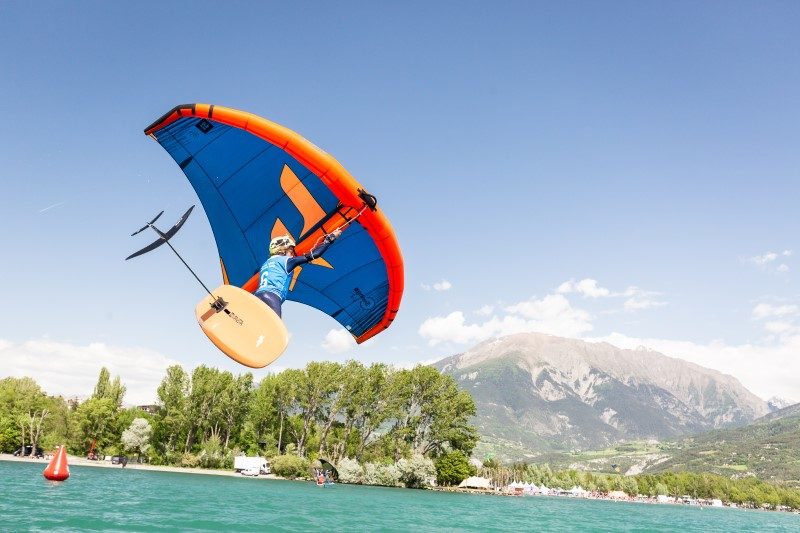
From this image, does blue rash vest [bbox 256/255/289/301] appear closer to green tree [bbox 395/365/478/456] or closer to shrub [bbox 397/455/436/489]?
shrub [bbox 397/455/436/489]

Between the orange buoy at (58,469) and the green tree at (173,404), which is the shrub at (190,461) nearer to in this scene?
the green tree at (173,404)

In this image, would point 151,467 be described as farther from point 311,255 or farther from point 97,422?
point 311,255

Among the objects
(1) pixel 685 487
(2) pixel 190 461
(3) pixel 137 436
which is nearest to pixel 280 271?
Answer: (2) pixel 190 461

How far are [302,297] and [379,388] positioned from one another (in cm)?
6077

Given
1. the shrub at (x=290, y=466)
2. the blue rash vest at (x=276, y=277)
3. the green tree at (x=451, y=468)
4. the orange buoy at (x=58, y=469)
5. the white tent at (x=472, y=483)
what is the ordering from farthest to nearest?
the white tent at (x=472, y=483), the green tree at (x=451, y=468), the shrub at (x=290, y=466), the orange buoy at (x=58, y=469), the blue rash vest at (x=276, y=277)

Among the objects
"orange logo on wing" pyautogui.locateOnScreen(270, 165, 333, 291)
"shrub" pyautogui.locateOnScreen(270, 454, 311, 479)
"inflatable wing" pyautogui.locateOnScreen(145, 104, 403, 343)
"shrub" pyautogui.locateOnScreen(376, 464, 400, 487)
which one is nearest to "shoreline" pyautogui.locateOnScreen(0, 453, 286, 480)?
"shrub" pyautogui.locateOnScreen(270, 454, 311, 479)

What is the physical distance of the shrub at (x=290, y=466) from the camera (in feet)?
212

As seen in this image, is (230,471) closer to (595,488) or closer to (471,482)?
(471,482)

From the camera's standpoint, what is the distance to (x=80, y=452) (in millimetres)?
67250

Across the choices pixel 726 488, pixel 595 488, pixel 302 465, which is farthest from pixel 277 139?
pixel 726 488

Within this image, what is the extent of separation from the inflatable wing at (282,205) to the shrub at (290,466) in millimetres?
58817

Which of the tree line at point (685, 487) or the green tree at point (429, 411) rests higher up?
the green tree at point (429, 411)

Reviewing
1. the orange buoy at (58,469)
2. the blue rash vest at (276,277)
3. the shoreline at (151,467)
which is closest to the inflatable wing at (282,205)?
the blue rash vest at (276,277)

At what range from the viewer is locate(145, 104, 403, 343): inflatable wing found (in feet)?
27.3
